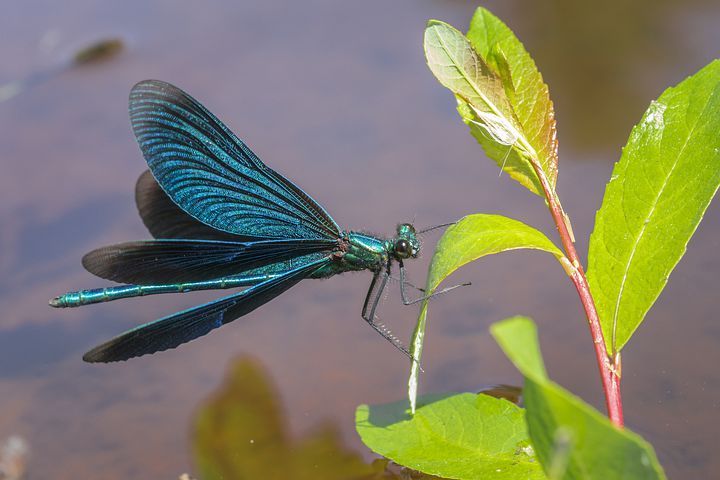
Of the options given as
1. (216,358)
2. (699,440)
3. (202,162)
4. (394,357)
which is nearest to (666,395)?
(699,440)

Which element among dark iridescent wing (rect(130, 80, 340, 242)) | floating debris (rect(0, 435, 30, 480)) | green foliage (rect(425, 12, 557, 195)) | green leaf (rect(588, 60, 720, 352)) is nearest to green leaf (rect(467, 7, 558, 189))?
green foliage (rect(425, 12, 557, 195))

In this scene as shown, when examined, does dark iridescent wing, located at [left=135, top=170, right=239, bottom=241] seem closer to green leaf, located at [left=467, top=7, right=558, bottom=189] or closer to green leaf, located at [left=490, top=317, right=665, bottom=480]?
green leaf, located at [left=467, top=7, right=558, bottom=189]

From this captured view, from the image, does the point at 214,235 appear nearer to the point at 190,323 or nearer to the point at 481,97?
the point at 190,323

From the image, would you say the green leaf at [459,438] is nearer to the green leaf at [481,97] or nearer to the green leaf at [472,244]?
the green leaf at [472,244]

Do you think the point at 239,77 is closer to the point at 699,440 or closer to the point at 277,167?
the point at 277,167

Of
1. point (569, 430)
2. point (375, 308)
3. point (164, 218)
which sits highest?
point (164, 218)

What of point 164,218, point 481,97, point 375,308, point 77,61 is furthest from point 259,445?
point 77,61
